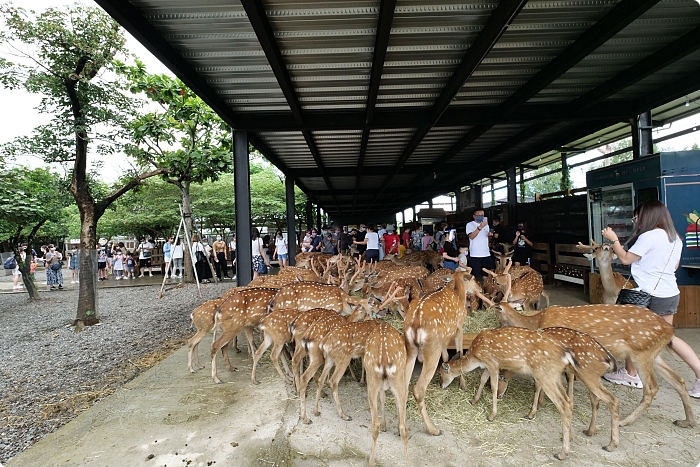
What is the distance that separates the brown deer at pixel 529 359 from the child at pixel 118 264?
16.9m

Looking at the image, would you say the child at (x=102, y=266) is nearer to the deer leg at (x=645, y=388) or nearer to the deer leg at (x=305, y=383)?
the deer leg at (x=305, y=383)

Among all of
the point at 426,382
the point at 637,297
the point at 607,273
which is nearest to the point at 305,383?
the point at 426,382

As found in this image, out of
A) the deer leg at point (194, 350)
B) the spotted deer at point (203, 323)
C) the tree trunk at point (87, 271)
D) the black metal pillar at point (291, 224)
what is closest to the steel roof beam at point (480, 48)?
the spotted deer at point (203, 323)

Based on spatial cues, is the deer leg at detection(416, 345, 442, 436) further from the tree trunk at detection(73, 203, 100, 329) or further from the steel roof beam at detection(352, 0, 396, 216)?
the tree trunk at detection(73, 203, 100, 329)

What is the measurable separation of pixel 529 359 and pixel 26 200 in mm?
10591

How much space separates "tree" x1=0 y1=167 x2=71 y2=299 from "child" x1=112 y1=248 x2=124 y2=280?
5.30 meters

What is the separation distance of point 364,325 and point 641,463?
217cm

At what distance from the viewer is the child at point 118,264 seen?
1605 centimetres

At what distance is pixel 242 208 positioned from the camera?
6.62m

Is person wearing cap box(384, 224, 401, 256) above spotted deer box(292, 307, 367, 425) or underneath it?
above

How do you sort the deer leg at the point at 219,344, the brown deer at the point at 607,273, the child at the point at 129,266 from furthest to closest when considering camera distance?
the child at the point at 129,266 → the brown deer at the point at 607,273 → the deer leg at the point at 219,344

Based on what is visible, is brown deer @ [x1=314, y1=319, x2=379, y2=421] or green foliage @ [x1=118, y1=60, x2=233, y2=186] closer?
brown deer @ [x1=314, y1=319, x2=379, y2=421]

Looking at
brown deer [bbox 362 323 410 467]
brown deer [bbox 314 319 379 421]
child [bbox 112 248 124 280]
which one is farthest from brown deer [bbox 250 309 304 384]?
child [bbox 112 248 124 280]

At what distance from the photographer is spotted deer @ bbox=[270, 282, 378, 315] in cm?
450
